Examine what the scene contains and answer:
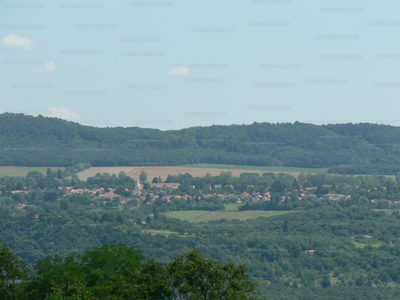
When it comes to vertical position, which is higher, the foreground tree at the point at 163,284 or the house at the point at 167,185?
the house at the point at 167,185

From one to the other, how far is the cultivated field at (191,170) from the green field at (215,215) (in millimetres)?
37690

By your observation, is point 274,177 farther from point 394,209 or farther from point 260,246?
point 260,246

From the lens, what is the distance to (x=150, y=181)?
582ft

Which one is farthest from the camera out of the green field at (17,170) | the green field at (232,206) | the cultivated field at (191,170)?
the cultivated field at (191,170)

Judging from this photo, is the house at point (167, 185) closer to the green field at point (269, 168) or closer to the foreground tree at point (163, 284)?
the green field at point (269, 168)

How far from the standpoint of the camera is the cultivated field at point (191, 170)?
180812 millimetres

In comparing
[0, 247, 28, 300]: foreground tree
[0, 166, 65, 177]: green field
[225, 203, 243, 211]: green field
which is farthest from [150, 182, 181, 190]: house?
[0, 247, 28, 300]: foreground tree

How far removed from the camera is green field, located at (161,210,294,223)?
133 metres

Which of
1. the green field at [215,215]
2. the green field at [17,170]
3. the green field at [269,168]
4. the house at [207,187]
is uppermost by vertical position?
the green field at [269,168]

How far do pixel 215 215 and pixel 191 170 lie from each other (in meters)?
46.5

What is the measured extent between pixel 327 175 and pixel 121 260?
140 meters

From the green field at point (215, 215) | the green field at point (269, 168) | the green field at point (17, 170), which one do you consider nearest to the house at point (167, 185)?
the green field at point (269, 168)

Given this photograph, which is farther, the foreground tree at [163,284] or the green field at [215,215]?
the green field at [215,215]

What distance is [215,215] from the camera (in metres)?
137
